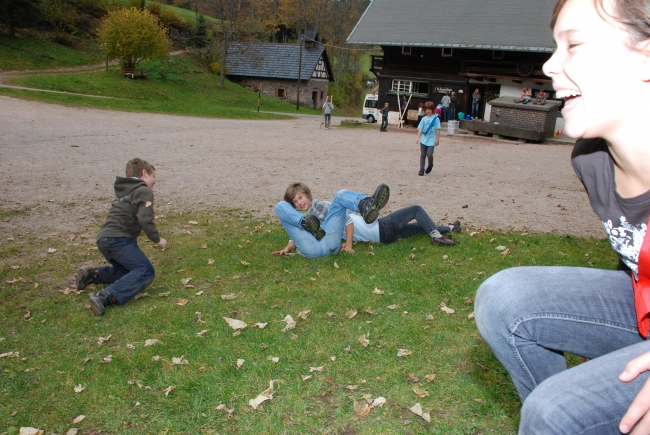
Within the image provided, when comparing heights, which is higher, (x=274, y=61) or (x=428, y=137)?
(x=274, y=61)

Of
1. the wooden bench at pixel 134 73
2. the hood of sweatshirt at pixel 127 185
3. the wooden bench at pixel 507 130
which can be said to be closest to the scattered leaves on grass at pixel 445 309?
the hood of sweatshirt at pixel 127 185

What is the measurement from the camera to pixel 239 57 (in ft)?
180

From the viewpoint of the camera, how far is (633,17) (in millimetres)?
1477

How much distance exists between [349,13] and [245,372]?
67.4 metres

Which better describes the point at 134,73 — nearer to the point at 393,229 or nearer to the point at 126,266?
the point at 393,229

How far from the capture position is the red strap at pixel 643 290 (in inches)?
58.7

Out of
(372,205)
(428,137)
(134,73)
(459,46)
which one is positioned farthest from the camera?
(134,73)

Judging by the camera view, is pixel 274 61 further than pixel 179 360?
Yes

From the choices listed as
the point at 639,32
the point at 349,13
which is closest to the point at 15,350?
the point at 639,32

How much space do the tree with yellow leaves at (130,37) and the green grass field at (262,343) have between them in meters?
35.1

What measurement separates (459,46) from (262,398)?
31.1 metres

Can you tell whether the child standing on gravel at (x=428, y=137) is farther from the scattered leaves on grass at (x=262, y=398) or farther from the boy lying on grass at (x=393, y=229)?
the scattered leaves on grass at (x=262, y=398)

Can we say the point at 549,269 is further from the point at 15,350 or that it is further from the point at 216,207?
the point at 216,207

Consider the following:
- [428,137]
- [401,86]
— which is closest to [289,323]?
[428,137]
